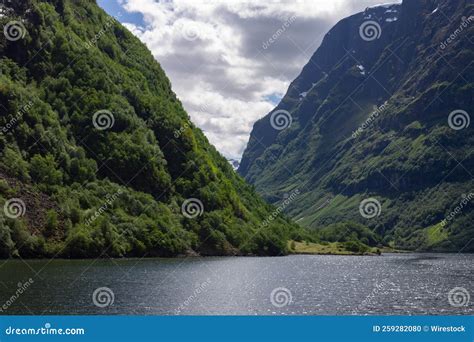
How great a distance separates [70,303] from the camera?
2719 inches

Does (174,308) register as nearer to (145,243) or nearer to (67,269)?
(67,269)

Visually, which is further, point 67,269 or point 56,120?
point 56,120

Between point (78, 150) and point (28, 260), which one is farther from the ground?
point (78, 150)

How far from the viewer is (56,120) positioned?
198 meters

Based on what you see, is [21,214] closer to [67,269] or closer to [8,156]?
A: [8,156]

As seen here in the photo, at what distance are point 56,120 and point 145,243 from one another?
190 feet

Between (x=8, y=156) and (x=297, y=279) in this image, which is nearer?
(x=297, y=279)

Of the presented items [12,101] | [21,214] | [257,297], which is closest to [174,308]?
[257,297]

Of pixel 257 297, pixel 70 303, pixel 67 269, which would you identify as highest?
pixel 257 297

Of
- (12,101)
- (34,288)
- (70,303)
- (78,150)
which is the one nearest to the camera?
(70,303)

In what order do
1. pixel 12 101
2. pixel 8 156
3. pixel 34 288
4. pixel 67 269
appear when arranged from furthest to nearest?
pixel 12 101
pixel 8 156
pixel 67 269
pixel 34 288

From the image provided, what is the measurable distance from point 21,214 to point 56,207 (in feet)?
47.9

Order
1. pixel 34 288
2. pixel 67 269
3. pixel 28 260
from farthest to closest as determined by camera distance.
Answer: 1. pixel 28 260
2. pixel 67 269
3. pixel 34 288

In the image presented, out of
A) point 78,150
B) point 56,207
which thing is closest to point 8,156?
point 56,207
